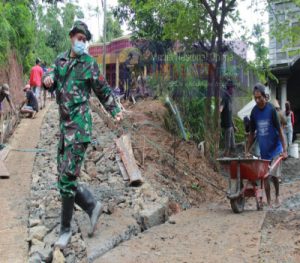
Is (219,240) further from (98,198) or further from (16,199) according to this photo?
(16,199)

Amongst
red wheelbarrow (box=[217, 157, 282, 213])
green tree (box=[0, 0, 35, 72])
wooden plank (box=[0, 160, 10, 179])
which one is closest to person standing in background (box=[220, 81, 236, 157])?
red wheelbarrow (box=[217, 157, 282, 213])

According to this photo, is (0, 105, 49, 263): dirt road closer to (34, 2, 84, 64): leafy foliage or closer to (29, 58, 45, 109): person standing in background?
(29, 58, 45, 109): person standing in background

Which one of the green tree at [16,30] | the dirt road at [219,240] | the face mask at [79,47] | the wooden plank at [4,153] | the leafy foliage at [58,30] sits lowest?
the dirt road at [219,240]

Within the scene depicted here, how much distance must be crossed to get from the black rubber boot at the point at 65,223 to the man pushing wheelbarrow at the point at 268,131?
11.2 feet

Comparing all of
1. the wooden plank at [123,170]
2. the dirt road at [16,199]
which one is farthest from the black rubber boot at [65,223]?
the wooden plank at [123,170]

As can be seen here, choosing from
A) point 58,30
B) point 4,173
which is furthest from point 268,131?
point 58,30

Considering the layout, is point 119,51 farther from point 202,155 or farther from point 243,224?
point 243,224

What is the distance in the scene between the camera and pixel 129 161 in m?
7.38

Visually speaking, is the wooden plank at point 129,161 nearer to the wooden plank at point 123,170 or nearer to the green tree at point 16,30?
the wooden plank at point 123,170

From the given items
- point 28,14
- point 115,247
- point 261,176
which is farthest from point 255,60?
point 28,14

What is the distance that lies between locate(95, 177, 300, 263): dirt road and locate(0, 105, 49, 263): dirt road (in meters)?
0.90

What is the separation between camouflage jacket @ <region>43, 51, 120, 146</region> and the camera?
14.3ft

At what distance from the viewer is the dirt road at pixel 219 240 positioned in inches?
178

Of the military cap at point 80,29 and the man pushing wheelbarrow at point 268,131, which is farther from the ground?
the military cap at point 80,29
